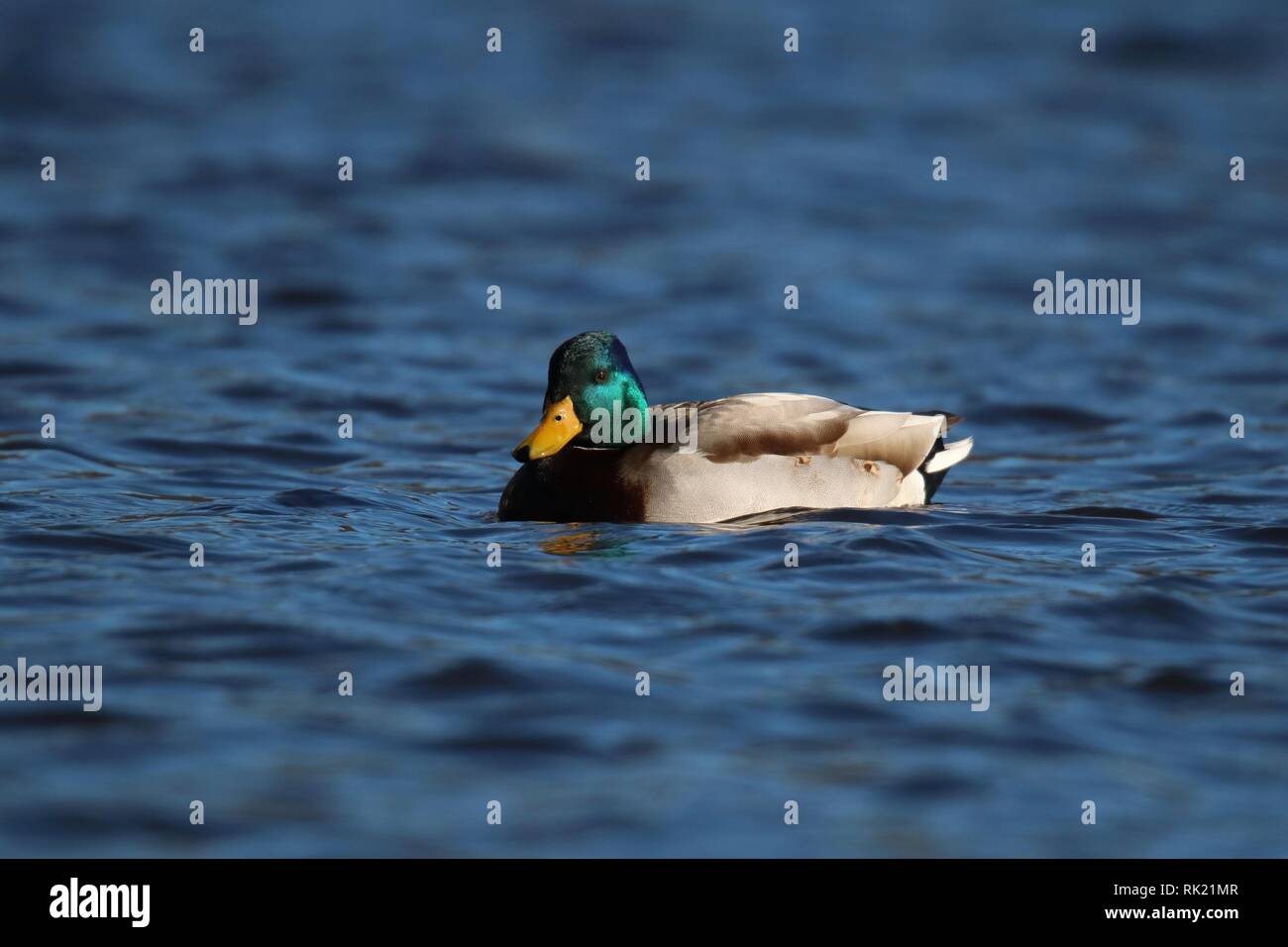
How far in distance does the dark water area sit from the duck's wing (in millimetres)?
413

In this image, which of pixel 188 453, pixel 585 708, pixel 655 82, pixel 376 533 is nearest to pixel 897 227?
pixel 655 82

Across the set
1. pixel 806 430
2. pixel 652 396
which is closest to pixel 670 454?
pixel 806 430

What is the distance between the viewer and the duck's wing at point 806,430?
903 centimetres

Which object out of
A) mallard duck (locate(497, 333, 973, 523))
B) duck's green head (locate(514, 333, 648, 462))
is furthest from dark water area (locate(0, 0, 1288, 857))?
duck's green head (locate(514, 333, 648, 462))

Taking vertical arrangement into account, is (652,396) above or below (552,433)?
above

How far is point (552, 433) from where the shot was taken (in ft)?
29.7

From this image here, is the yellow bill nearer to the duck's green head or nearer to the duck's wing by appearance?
the duck's green head

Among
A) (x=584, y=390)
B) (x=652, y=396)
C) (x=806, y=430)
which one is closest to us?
(x=584, y=390)

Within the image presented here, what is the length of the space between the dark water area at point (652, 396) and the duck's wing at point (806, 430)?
0.41m

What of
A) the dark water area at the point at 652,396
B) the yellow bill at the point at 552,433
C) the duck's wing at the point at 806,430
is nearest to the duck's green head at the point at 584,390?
the yellow bill at the point at 552,433

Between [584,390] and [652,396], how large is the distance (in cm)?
446

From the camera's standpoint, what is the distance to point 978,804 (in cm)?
568

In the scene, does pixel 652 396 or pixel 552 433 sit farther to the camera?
pixel 652 396

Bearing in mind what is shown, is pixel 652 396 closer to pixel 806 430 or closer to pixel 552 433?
pixel 806 430
